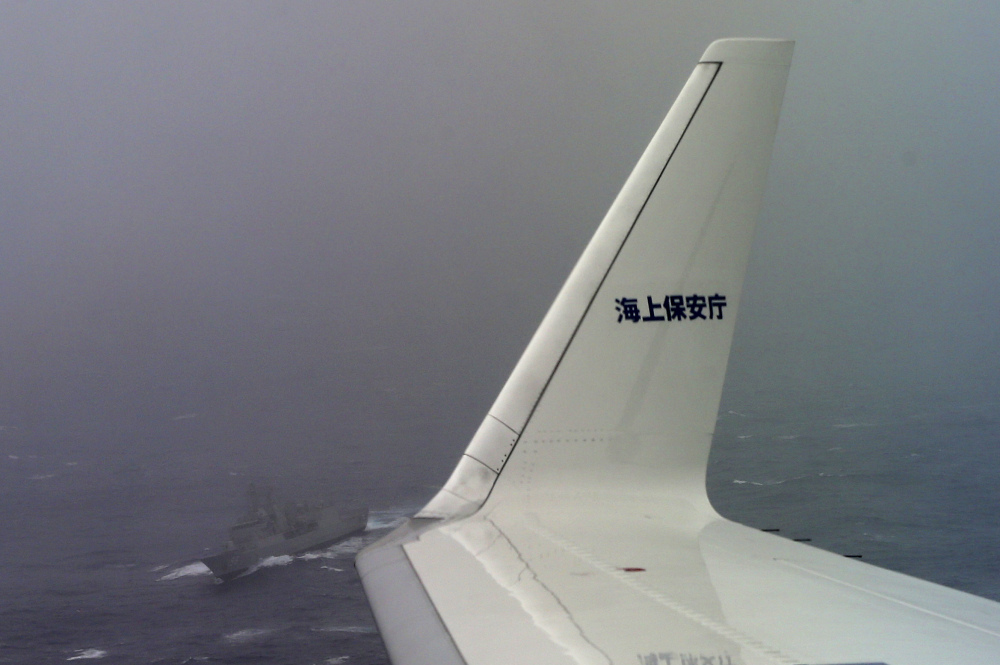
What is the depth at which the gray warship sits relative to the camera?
14156 mm

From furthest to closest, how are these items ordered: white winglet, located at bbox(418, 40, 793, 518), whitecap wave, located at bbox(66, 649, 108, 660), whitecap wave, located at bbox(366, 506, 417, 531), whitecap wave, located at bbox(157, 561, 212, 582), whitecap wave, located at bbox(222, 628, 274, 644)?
whitecap wave, located at bbox(157, 561, 212, 582), whitecap wave, located at bbox(366, 506, 417, 531), whitecap wave, located at bbox(222, 628, 274, 644), whitecap wave, located at bbox(66, 649, 108, 660), white winglet, located at bbox(418, 40, 793, 518)

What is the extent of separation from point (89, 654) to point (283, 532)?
3.85 meters

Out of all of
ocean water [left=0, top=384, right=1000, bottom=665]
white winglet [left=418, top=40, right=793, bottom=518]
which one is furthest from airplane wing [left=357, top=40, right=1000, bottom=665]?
ocean water [left=0, top=384, right=1000, bottom=665]

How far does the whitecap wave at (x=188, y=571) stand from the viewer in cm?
1506

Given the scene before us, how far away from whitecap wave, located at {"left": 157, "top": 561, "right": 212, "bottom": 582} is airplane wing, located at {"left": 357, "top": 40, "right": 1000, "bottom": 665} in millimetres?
15654

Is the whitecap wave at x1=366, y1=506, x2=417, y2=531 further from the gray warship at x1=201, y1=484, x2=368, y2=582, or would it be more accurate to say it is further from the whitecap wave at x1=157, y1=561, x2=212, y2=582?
the whitecap wave at x1=157, y1=561, x2=212, y2=582

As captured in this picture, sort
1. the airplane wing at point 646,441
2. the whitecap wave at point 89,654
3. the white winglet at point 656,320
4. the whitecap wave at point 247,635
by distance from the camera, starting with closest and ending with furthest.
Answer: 1. the airplane wing at point 646,441
2. the white winglet at point 656,320
3. the whitecap wave at point 89,654
4. the whitecap wave at point 247,635

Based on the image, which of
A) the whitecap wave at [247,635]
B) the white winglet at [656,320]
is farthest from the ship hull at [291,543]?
the white winglet at [656,320]

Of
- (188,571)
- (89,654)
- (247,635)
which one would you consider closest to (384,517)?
(247,635)

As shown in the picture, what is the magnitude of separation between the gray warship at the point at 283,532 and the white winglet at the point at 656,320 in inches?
533

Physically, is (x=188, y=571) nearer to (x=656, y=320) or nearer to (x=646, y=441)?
(x=646, y=441)

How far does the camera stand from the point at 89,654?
39.8 ft

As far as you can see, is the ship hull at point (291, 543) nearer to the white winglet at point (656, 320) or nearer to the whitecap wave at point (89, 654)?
the whitecap wave at point (89, 654)

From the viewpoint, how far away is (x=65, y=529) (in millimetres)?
16938
